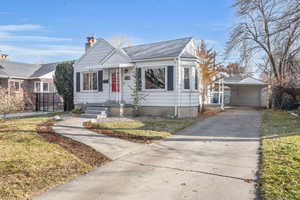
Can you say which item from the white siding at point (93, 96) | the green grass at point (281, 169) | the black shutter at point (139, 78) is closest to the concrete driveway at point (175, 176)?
the green grass at point (281, 169)

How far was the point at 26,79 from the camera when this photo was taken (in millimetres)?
22859

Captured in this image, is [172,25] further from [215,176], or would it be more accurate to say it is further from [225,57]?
[215,176]

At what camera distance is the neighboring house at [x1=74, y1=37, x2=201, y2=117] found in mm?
12438

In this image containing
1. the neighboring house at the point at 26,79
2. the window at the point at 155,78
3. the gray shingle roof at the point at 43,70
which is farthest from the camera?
the gray shingle roof at the point at 43,70

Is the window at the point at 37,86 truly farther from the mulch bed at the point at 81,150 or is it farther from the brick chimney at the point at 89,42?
the mulch bed at the point at 81,150

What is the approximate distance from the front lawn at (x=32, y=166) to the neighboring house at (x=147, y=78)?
718 cm

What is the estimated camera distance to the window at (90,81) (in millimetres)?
15077

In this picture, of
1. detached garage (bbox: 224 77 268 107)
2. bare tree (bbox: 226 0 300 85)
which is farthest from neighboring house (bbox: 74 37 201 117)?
detached garage (bbox: 224 77 268 107)

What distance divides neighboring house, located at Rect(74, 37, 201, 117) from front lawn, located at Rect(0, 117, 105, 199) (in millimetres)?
7184

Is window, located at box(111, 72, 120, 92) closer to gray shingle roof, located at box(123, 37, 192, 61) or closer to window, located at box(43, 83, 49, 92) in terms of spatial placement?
gray shingle roof, located at box(123, 37, 192, 61)

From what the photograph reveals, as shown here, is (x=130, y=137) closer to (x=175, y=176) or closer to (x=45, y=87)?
(x=175, y=176)

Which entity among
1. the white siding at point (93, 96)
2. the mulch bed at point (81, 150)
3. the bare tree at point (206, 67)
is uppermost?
the bare tree at point (206, 67)

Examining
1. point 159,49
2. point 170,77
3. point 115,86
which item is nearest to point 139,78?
point 115,86

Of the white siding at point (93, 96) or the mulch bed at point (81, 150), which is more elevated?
the white siding at point (93, 96)
